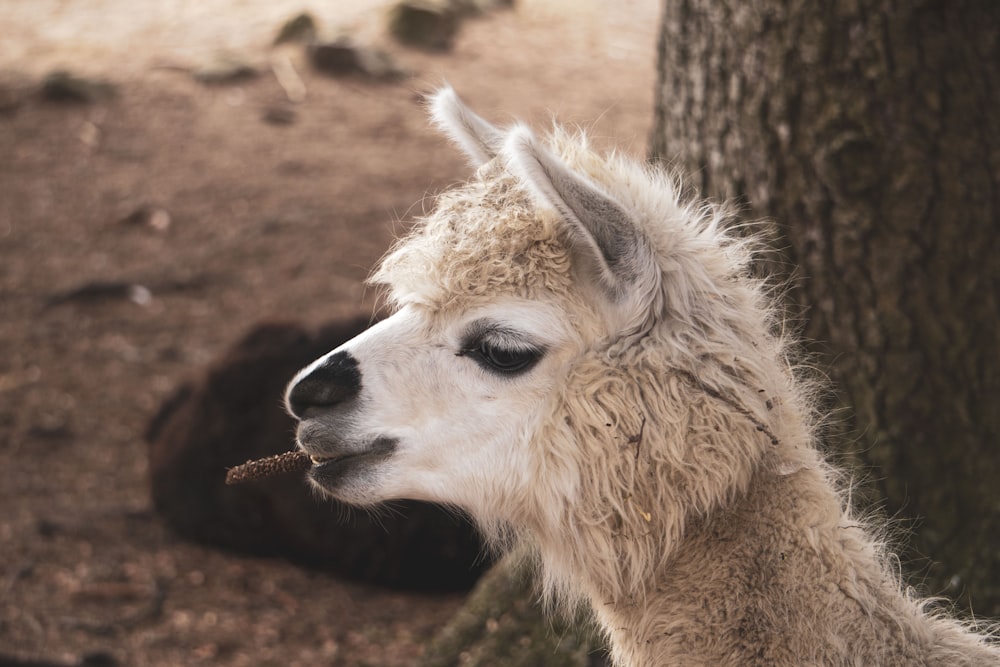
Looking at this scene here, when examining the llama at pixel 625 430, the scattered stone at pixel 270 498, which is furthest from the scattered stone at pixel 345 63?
the llama at pixel 625 430

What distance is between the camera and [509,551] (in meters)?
3.36

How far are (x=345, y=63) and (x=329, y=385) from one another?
10402 millimetres

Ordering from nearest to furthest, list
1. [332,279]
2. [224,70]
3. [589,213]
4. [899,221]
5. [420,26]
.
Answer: [589,213] < [899,221] < [332,279] < [224,70] < [420,26]

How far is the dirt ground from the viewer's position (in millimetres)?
5500

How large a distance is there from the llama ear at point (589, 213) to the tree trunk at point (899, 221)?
129cm

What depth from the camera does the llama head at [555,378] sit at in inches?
106

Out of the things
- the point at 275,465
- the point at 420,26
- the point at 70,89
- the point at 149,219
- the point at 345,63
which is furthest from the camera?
the point at 420,26

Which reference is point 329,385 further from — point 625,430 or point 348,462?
point 625,430

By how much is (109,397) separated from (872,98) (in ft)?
18.1

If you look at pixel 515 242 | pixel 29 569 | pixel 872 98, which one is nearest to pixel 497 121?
pixel 29 569

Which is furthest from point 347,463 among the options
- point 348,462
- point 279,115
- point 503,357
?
point 279,115

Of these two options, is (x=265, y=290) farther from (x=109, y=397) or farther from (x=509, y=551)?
(x=509, y=551)

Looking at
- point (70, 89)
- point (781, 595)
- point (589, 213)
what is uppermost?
point (589, 213)

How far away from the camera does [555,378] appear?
2.75m
